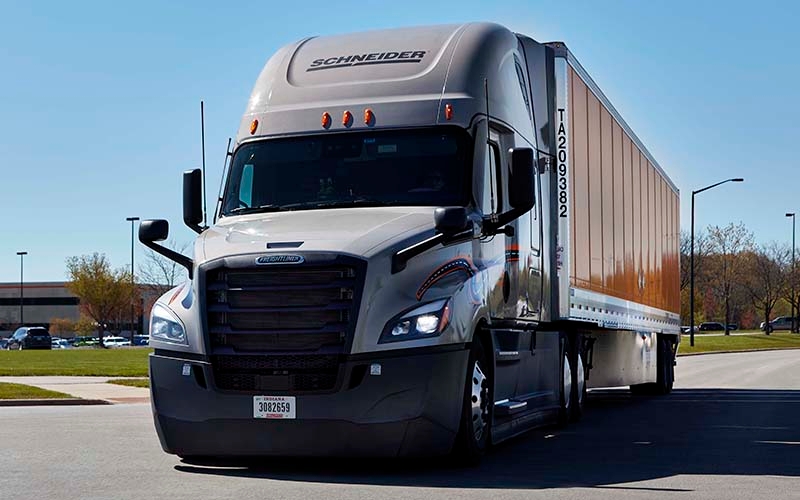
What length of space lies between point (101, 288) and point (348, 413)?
9243cm

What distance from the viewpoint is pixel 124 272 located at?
10344cm

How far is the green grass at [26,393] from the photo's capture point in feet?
73.0

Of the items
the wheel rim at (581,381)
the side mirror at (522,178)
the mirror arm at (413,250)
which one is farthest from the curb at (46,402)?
the mirror arm at (413,250)

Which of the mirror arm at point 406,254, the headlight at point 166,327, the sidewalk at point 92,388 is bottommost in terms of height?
the sidewalk at point 92,388

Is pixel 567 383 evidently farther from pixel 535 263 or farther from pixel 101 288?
pixel 101 288

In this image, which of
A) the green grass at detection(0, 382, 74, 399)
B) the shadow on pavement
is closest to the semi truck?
the shadow on pavement

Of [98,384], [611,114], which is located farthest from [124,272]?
[611,114]

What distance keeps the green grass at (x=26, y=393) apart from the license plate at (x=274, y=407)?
12.9m

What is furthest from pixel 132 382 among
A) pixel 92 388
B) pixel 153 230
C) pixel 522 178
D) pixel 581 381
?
pixel 522 178

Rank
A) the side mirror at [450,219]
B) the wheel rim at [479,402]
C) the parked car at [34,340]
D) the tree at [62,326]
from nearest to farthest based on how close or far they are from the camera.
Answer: the side mirror at [450,219]
the wheel rim at [479,402]
the parked car at [34,340]
the tree at [62,326]

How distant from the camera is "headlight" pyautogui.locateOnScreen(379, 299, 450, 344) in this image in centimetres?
1029

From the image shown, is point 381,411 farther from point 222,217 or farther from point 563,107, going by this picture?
point 563,107

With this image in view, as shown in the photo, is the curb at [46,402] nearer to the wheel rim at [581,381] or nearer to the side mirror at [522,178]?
the wheel rim at [581,381]

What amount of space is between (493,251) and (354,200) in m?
1.42
